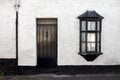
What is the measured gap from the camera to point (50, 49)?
48.1 ft

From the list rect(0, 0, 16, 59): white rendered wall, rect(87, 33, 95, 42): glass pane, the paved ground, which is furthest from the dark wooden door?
rect(87, 33, 95, 42): glass pane

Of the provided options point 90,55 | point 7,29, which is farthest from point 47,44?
point 90,55

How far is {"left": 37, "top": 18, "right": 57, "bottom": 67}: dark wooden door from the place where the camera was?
14.6m

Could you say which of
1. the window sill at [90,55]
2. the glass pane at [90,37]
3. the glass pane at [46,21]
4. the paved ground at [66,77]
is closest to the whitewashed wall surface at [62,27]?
Answer: the window sill at [90,55]

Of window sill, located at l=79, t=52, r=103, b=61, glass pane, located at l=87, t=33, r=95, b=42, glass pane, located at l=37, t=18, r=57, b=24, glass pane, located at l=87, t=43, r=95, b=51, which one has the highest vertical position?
glass pane, located at l=37, t=18, r=57, b=24

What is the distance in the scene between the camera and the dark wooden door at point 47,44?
14.6 meters

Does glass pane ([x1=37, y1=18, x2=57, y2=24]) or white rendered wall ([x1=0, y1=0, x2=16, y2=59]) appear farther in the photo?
glass pane ([x1=37, y1=18, x2=57, y2=24])

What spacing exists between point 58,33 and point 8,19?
2187 mm

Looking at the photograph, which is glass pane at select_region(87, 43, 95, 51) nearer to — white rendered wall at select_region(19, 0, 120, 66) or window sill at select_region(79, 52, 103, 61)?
window sill at select_region(79, 52, 103, 61)

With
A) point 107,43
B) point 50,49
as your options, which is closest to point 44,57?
point 50,49

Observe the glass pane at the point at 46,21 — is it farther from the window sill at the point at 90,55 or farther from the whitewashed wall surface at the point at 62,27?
the window sill at the point at 90,55

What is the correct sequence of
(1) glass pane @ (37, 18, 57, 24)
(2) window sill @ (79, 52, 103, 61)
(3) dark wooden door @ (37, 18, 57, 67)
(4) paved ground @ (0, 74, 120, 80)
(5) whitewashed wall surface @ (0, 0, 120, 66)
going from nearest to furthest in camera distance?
(4) paved ground @ (0, 74, 120, 80), (2) window sill @ (79, 52, 103, 61), (5) whitewashed wall surface @ (0, 0, 120, 66), (1) glass pane @ (37, 18, 57, 24), (3) dark wooden door @ (37, 18, 57, 67)

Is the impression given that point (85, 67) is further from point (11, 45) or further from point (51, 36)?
point (11, 45)

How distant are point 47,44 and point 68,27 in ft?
4.06
